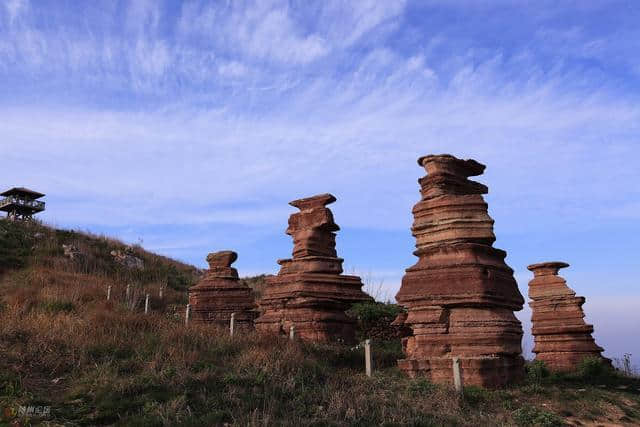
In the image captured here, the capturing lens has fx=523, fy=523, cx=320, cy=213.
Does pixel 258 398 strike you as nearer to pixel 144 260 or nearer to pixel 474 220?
pixel 474 220

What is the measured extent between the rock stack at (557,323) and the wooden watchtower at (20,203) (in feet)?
161

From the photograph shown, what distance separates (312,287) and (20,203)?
4621cm

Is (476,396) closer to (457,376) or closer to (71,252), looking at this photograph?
(457,376)

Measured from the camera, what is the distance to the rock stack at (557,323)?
21312 mm

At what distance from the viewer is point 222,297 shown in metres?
23.3

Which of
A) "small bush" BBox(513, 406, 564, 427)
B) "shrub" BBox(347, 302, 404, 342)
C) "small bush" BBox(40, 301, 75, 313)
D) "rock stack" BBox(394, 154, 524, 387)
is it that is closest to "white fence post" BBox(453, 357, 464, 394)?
"rock stack" BBox(394, 154, 524, 387)

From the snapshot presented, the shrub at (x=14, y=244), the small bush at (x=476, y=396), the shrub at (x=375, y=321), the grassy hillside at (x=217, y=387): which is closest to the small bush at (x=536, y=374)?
the grassy hillside at (x=217, y=387)

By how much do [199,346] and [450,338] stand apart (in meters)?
6.02

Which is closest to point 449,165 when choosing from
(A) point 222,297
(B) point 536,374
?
(B) point 536,374

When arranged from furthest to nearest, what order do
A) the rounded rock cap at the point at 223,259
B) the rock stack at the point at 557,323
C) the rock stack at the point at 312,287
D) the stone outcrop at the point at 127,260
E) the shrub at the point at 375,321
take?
the stone outcrop at the point at 127,260 < the rounded rock cap at the point at 223,259 < the shrub at the point at 375,321 < the rock stack at the point at 557,323 < the rock stack at the point at 312,287

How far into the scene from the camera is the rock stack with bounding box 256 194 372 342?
18156 millimetres

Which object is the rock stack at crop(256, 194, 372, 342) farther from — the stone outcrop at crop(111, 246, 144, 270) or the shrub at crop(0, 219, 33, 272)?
the stone outcrop at crop(111, 246, 144, 270)

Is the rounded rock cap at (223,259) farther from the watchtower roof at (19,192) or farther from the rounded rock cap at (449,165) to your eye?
the watchtower roof at (19,192)

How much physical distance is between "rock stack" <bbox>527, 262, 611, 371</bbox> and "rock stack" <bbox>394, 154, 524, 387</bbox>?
9.46m
